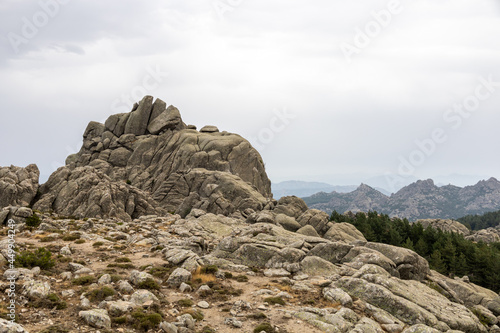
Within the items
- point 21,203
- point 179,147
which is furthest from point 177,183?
point 21,203

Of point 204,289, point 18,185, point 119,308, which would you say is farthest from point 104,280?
point 18,185

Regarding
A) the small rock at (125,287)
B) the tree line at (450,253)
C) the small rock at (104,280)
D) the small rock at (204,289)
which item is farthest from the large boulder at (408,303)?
the tree line at (450,253)

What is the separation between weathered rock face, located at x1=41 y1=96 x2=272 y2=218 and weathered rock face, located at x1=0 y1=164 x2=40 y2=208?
305 cm

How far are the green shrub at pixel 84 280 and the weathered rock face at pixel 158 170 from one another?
134 feet

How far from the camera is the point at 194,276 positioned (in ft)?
96.4

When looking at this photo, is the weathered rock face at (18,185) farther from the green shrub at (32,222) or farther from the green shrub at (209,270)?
the green shrub at (209,270)

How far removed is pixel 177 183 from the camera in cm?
8400

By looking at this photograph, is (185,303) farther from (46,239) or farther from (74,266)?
(46,239)

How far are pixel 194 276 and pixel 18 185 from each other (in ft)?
193

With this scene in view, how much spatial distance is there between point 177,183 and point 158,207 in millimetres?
9471

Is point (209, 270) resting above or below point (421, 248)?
above

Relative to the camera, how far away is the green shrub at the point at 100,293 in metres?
22.1

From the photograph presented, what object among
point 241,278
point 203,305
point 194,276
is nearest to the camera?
point 203,305

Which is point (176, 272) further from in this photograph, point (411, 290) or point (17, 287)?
point (411, 290)
